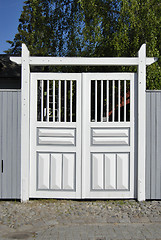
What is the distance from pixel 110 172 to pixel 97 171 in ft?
0.75

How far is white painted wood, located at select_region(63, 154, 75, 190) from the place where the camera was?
464 cm

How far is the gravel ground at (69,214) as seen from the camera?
3.69 metres

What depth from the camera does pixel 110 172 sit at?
15.2 ft

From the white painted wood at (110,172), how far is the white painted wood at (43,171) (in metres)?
1.03

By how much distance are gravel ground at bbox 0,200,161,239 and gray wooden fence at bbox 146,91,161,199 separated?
26cm

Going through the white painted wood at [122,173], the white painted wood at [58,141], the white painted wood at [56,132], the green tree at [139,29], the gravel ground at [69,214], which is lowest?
the gravel ground at [69,214]

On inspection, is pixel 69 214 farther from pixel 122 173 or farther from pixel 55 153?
pixel 122 173

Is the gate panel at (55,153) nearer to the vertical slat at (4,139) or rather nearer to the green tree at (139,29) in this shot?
the vertical slat at (4,139)

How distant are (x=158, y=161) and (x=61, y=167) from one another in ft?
5.60

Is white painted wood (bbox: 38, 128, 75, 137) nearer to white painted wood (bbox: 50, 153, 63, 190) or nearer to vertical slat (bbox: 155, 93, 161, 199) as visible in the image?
white painted wood (bbox: 50, 153, 63, 190)

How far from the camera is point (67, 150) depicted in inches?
183

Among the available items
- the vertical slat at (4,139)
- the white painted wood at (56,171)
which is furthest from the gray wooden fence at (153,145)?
the vertical slat at (4,139)

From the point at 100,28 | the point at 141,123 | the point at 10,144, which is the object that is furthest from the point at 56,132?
the point at 100,28

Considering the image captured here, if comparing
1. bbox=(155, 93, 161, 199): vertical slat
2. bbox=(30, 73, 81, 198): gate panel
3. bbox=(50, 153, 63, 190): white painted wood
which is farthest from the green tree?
bbox=(50, 153, 63, 190): white painted wood
